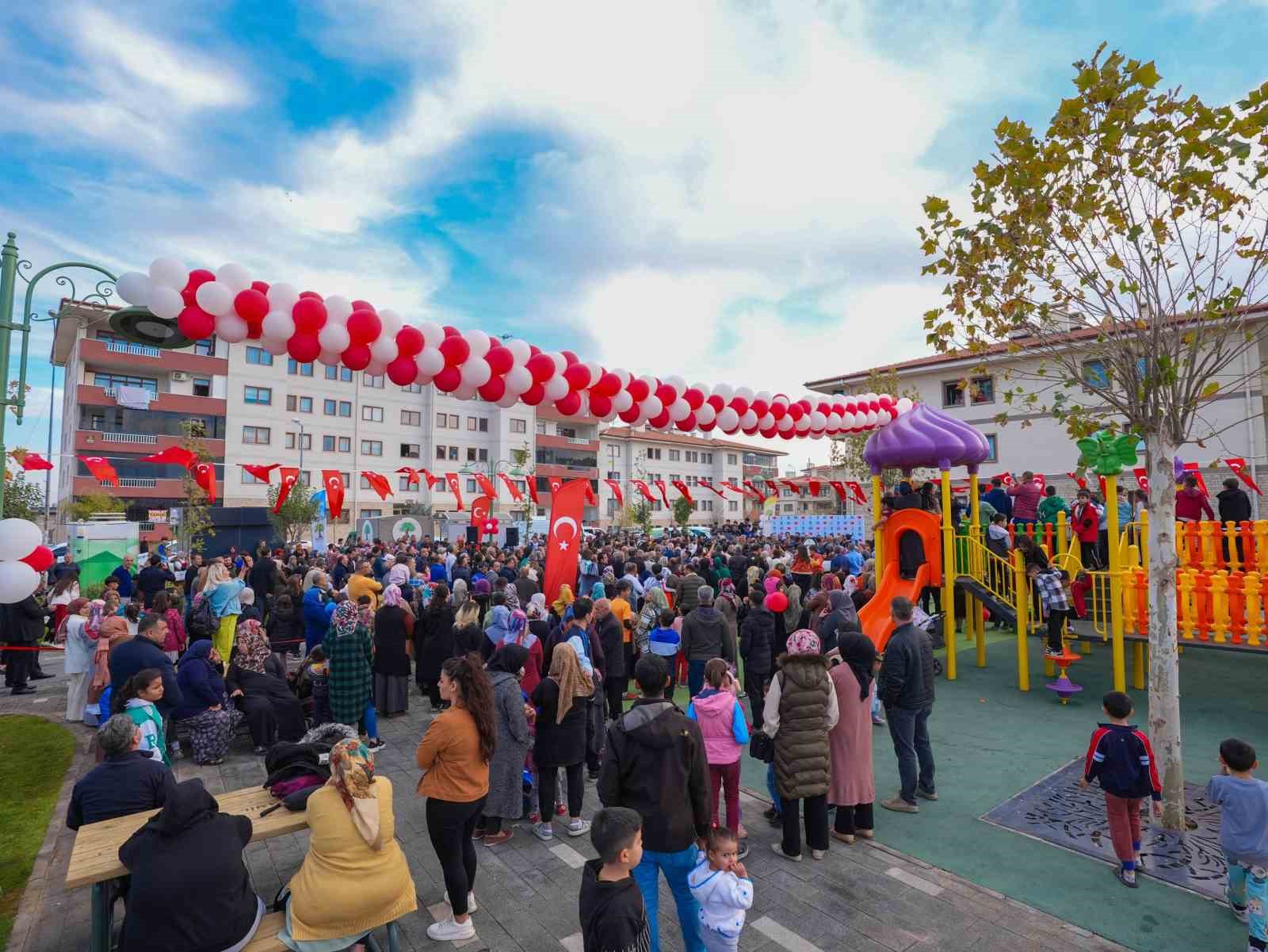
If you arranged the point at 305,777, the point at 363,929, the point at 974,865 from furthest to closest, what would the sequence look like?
the point at 974,865
the point at 305,777
the point at 363,929

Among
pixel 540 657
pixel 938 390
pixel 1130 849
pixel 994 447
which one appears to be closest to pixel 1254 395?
pixel 994 447

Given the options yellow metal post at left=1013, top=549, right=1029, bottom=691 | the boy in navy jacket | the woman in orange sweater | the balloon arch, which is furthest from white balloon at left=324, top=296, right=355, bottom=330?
yellow metal post at left=1013, top=549, right=1029, bottom=691

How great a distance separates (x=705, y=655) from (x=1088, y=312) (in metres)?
4.96

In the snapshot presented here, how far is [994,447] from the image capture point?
3116 cm

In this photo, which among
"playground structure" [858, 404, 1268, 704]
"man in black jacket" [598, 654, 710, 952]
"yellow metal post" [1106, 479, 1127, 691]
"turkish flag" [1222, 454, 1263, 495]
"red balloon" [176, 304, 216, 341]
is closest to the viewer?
"man in black jacket" [598, 654, 710, 952]

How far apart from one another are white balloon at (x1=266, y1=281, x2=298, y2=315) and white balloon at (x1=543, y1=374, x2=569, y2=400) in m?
2.20

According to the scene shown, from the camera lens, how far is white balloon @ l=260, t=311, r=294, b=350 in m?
4.79

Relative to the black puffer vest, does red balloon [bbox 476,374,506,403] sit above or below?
above

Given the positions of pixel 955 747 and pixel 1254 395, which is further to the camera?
pixel 1254 395

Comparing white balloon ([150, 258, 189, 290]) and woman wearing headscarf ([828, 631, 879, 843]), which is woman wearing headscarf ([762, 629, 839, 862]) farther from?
white balloon ([150, 258, 189, 290])

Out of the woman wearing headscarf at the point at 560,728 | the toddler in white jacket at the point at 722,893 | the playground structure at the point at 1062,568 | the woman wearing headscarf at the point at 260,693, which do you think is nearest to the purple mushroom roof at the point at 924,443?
the playground structure at the point at 1062,568

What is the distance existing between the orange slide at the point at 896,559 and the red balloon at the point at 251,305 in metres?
8.63

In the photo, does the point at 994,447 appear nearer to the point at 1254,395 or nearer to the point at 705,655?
the point at 1254,395

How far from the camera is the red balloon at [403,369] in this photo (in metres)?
5.41
